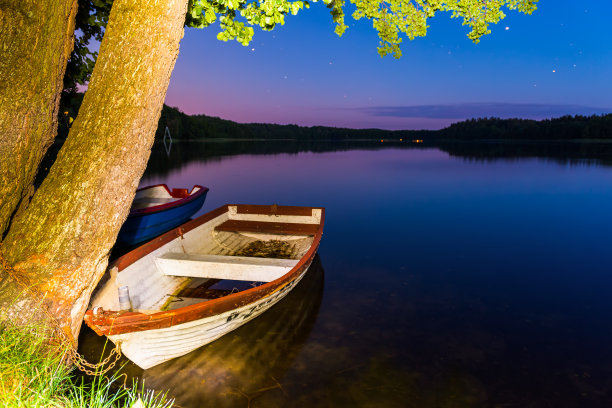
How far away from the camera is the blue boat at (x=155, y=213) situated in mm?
9912

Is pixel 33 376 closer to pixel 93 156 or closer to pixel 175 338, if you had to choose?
pixel 175 338

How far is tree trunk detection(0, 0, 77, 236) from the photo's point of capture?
10.9 ft

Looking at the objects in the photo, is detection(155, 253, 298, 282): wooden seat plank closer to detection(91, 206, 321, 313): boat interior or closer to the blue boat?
detection(91, 206, 321, 313): boat interior

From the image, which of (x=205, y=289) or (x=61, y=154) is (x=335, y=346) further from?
(x=61, y=154)

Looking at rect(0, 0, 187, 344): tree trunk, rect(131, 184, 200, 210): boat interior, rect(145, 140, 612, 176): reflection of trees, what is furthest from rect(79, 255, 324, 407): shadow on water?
rect(145, 140, 612, 176): reflection of trees

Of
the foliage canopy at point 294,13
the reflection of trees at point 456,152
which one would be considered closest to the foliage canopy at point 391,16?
the foliage canopy at point 294,13

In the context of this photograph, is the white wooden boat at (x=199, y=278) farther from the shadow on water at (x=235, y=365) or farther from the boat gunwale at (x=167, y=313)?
the shadow on water at (x=235, y=365)

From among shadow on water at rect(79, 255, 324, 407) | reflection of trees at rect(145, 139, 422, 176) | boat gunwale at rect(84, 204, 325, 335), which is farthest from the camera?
reflection of trees at rect(145, 139, 422, 176)

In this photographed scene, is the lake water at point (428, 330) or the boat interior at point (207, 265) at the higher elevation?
the boat interior at point (207, 265)

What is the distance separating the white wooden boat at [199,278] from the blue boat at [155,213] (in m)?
2.20

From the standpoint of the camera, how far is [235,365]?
5020 millimetres

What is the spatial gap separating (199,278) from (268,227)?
2.63 metres

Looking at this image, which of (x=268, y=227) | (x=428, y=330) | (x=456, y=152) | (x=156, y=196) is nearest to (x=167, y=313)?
(x=428, y=330)

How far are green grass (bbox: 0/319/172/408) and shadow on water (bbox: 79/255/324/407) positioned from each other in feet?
3.66
